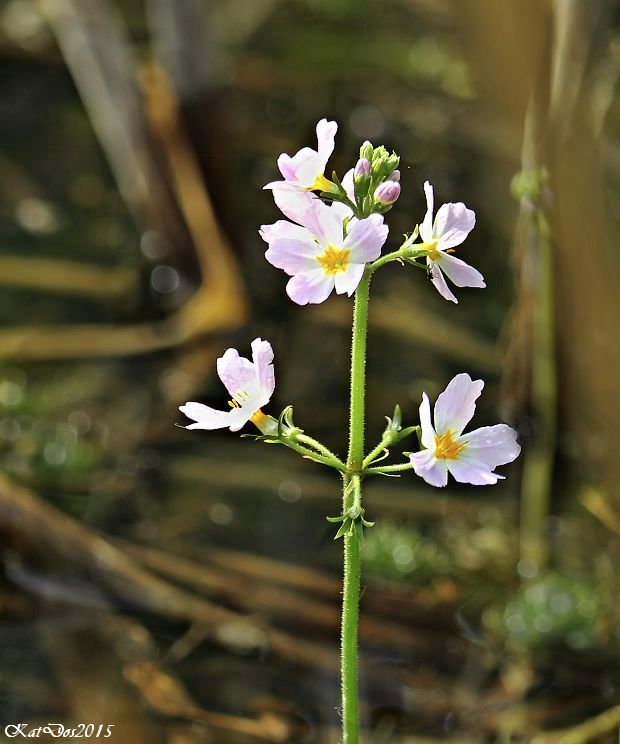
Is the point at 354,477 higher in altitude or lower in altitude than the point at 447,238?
lower

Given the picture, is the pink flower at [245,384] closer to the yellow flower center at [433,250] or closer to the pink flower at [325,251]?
the pink flower at [325,251]

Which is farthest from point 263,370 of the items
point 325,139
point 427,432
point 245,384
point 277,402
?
point 277,402

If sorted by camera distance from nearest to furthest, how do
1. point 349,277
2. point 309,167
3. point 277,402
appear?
point 349,277 < point 309,167 < point 277,402

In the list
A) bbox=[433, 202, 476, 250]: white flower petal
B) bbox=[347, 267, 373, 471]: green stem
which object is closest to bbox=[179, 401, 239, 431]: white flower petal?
bbox=[347, 267, 373, 471]: green stem

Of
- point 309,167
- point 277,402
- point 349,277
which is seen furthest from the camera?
point 277,402

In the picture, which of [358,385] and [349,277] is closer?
[349,277]

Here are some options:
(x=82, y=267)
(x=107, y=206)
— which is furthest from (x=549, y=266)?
(x=107, y=206)

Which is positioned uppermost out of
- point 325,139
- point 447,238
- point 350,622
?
point 325,139

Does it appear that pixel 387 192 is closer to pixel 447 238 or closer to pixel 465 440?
pixel 447 238
